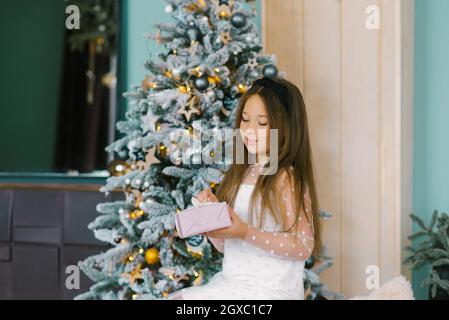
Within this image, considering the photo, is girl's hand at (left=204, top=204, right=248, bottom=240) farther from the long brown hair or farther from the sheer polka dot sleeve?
the long brown hair

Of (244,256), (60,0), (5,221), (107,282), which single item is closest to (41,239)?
(5,221)

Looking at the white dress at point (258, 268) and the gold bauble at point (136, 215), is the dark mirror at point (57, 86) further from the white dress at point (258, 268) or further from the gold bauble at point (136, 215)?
the white dress at point (258, 268)

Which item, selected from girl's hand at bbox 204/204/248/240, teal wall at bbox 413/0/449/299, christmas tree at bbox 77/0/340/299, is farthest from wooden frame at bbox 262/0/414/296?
girl's hand at bbox 204/204/248/240

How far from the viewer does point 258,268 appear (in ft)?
5.31

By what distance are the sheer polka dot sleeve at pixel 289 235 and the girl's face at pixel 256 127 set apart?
10cm

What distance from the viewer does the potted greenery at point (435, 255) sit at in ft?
8.96

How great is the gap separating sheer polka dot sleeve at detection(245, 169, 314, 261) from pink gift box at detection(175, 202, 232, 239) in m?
0.08

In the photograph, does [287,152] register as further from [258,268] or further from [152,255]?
[152,255]

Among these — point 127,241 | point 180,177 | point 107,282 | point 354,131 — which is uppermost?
point 354,131

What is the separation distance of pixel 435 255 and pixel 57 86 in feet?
7.56

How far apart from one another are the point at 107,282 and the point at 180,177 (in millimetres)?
569

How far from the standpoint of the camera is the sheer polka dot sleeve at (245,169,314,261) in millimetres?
1533

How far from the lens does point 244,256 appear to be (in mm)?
1643

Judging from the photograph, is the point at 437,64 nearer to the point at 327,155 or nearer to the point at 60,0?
the point at 327,155
